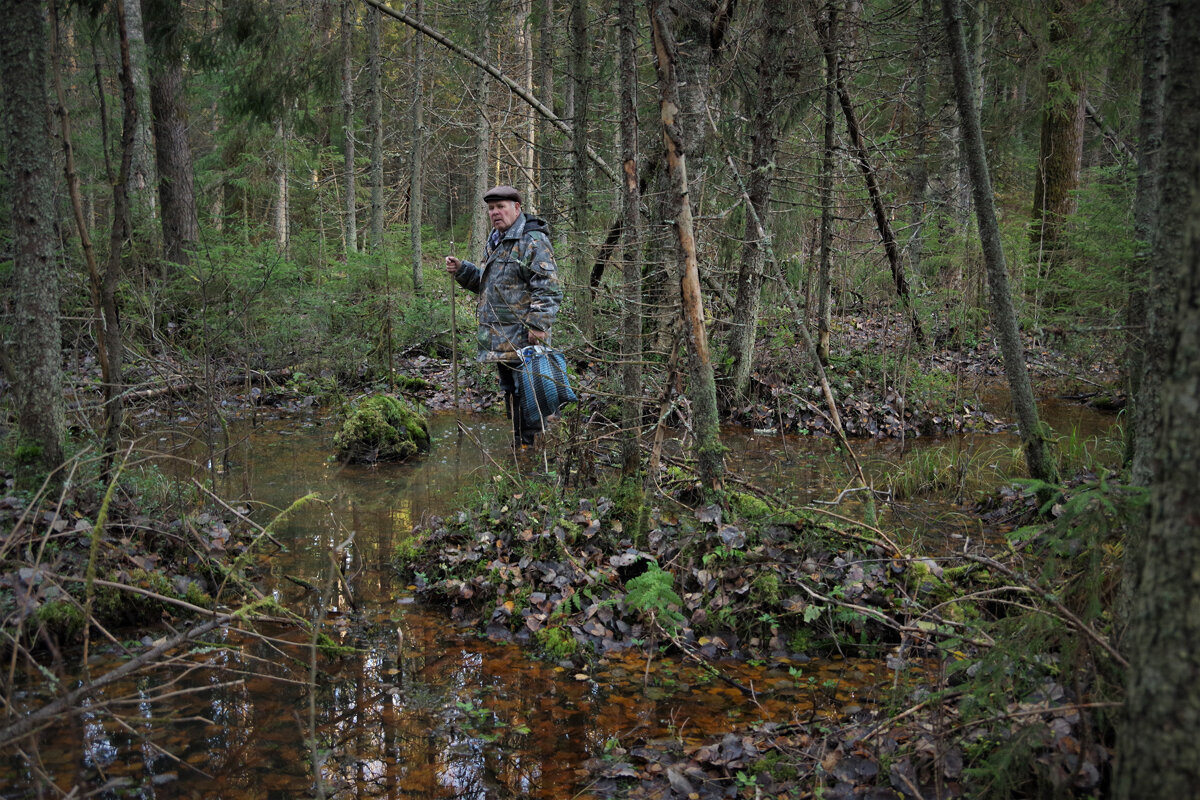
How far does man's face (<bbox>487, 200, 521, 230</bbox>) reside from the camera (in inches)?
264

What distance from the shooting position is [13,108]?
4566 mm

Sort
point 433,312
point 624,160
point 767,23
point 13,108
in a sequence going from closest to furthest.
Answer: point 13,108, point 624,160, point 767,23, point 433,312

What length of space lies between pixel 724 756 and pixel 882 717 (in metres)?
0.63

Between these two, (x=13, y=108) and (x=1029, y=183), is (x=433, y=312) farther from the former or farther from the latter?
(x=1029, y=183)

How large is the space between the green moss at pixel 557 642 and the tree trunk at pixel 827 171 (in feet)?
16.0

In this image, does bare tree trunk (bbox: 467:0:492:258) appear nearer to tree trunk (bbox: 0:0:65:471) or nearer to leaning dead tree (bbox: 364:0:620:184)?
leaning dead tree (bbox: 364:0:620:184)

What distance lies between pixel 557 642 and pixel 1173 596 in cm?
312

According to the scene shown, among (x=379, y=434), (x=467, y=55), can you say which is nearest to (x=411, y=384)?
(x=379, y=434)

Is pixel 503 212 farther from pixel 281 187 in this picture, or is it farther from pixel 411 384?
pixel 281 187

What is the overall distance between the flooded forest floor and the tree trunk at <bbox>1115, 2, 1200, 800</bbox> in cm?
60

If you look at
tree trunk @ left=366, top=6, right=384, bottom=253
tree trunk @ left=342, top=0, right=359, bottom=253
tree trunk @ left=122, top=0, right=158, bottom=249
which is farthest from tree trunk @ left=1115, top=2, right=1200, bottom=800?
tree trunk @ left=366, top=6, right=384, bottom=253

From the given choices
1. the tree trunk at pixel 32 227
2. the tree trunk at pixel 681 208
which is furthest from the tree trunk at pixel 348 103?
the tree trunk at pixel 681 208

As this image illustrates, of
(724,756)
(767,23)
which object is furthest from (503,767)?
(767,23)

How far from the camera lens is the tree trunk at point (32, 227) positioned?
14.9ft
